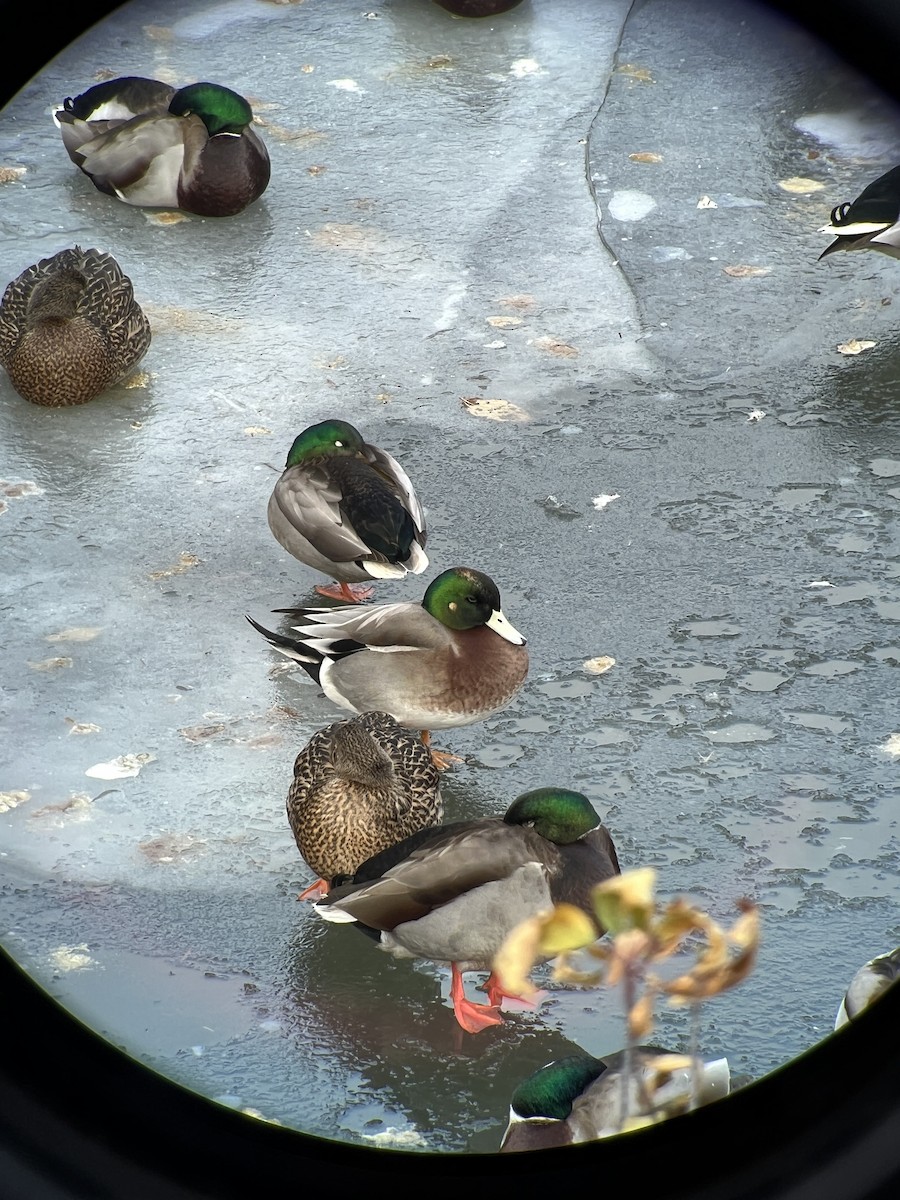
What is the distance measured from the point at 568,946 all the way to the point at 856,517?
408 cm

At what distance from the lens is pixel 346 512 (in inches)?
168

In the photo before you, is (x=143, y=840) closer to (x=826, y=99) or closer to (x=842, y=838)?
(x=842, y=838)

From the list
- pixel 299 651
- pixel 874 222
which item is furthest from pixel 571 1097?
pixel 874 222

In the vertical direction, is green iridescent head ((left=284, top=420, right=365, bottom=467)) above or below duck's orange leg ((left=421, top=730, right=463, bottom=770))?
above

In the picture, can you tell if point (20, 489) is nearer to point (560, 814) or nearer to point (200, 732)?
point (200, 732)

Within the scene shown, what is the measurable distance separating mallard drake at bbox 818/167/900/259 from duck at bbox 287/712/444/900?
324 centimetres

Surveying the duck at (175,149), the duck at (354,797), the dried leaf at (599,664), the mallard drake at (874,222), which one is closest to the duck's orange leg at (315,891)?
the duck at (354,797)

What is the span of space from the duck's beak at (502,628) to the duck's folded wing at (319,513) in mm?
586

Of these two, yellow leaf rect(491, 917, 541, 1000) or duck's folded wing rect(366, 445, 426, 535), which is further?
duck's folded wing rect(366, 445, 426, 535)

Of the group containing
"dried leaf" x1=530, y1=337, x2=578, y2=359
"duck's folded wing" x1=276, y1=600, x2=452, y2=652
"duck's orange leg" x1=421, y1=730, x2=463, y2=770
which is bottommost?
"duck's orange leg" x1=421, y1=730, x2=463, y2=770

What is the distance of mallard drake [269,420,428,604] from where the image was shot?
419 cm

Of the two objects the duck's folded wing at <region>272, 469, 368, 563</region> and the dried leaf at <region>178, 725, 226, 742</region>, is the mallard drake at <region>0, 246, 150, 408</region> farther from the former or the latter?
the dried leaf at <region>178, 725, 226, 742</region>

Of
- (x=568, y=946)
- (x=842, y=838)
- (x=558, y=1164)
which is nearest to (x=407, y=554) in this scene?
(x=842, y=838)

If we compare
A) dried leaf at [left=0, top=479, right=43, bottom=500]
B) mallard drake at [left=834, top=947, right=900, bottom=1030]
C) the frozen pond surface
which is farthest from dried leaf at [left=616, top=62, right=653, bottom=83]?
mallard drake at [left=834, top=947, right=900, bottom=1030]
